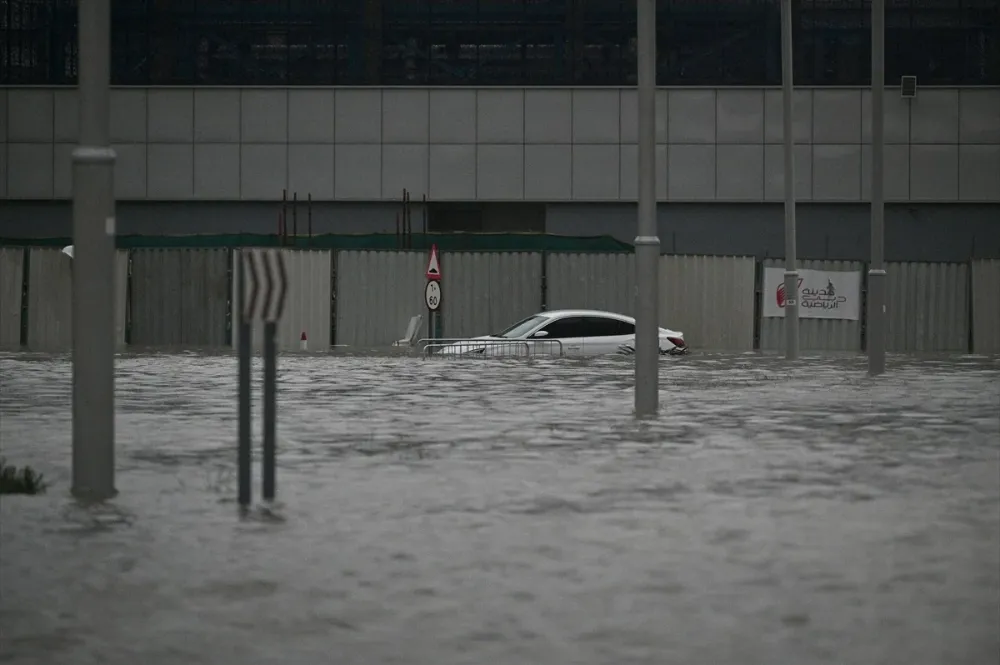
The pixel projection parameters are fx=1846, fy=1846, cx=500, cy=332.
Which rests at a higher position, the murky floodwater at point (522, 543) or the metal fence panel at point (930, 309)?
the metal fence panel at point (930, 309)

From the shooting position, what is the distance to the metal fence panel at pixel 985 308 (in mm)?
43781

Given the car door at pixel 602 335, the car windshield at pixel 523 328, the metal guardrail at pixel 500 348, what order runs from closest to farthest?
the metal guardrail at pixel 500 348
the car windshield at pixel 523 328
the car door at pixel 602 335

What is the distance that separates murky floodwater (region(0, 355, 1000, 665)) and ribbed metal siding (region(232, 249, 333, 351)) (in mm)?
23150

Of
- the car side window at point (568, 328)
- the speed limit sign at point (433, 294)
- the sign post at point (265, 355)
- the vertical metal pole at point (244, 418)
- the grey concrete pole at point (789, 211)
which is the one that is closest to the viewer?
the vertical metal pole at point (244, 418)

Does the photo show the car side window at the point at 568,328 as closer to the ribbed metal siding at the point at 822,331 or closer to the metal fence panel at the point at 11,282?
the ribbed metal siding at the point at 822,331

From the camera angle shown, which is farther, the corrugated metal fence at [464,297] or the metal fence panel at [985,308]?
the metal fence panel at [985,308]

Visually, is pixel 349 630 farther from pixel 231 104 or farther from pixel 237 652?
pixel 231 104

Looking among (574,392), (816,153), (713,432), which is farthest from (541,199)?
(713,432)

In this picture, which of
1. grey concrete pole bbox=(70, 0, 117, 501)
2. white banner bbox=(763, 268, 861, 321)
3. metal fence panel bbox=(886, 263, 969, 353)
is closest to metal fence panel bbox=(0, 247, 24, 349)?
white banner bbox=(763, 268, 861, 321)

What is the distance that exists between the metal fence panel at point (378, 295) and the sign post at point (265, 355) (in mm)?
30149

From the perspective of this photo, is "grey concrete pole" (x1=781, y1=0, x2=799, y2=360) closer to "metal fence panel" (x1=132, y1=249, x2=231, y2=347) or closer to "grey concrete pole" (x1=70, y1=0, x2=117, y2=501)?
"metal fence panel" (x1=132, y1=249, x2=231, y2=347)

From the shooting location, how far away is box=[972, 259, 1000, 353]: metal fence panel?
144 feet

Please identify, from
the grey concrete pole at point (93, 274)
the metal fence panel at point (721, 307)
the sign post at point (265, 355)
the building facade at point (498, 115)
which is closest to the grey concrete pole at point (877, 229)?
the metal fence panel at point (721, 307)

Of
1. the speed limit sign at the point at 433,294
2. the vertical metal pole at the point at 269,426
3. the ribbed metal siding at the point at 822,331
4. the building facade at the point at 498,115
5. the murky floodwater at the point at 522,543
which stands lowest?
the murky floodwater at the point at 522,543
